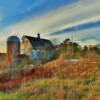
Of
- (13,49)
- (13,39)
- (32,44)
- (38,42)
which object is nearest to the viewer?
(13,49)

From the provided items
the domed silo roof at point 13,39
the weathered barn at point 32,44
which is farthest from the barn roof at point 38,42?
the domed silo roof at point 13,39

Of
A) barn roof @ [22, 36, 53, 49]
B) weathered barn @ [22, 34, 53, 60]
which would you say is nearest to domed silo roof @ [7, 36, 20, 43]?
weathered barn @ [22, 34, 53, 60]

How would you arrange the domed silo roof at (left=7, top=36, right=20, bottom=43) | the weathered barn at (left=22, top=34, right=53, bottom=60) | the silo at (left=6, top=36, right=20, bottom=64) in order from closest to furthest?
1. the silo at (left=6, top=36, right=20, bottom=64)
2. the domed silo roof at (left=7, top=36, right=20, bottom=43)
3. the weathered barn at (left=22, top=34, right=53, bottom=60)

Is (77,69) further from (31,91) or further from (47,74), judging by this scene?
(31,91)

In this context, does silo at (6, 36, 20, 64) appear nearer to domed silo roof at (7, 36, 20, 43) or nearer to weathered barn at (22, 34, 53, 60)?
domed silo roof at (7, 36, 20, 43)

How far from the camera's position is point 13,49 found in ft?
131

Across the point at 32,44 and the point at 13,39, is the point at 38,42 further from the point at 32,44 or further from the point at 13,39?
the point at 13,39

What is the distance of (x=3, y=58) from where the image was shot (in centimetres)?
3806

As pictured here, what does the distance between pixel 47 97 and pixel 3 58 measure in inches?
1132

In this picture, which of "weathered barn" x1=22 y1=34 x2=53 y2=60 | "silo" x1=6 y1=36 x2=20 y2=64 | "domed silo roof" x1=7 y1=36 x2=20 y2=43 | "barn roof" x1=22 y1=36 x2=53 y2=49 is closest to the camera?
"silo" x1=6 y1=36 x2=20 y2=64

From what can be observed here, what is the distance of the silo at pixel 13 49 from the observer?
3713cm

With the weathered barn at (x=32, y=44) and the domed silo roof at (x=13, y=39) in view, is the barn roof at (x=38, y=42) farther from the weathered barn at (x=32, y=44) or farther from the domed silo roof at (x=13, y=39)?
the domed silo roof at (x=13, y=39)

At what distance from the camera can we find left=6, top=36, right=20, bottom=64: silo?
37.1 metres

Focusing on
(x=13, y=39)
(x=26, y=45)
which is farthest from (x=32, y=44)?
(x=13, y=39)
